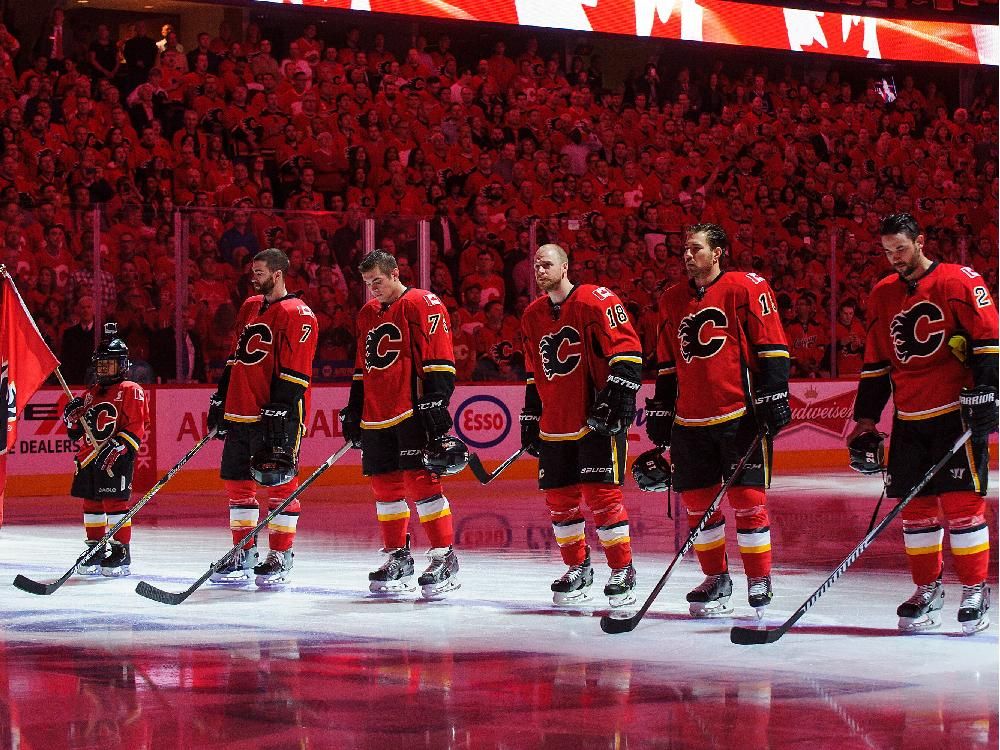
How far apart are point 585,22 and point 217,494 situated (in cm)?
790

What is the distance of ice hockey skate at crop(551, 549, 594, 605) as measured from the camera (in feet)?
22.9

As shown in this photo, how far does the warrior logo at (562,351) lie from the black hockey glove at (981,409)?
1745 millimetres

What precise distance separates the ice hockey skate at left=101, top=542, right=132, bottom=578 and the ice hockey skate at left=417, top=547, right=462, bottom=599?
167cm

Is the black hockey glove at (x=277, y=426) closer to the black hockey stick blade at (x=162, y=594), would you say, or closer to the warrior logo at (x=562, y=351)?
the black hockey stick blade at (x=162, y=594)

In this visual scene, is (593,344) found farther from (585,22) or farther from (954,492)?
(585,22)

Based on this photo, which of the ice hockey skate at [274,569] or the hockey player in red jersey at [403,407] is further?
the ice hockey skate at [274,569]

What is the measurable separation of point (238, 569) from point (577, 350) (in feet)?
7.09

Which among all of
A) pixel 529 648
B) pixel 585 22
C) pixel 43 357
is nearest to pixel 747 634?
pixel 529 648

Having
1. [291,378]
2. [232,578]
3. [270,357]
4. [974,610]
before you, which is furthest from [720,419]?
[232,578]

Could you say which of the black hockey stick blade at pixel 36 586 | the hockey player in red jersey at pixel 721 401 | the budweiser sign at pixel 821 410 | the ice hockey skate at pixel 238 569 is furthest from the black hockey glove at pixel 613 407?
the budweiser sign at pixel 821 410

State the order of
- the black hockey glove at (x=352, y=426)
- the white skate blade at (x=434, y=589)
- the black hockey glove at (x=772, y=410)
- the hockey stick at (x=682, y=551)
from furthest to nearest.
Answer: the black hockey glove at (x=352, y=426)
the white skate blade at (x=434, y=589)
the black hockey glove at (x=772, y=410)
the hockey stick at (x=682, y=551)

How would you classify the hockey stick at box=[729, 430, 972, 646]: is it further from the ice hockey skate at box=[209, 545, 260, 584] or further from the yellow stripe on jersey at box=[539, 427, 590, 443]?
the ice hockey skate at box=[209, 545, 260, 584]

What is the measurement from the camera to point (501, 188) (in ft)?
50.0

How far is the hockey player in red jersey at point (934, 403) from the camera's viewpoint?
19.2 feet
